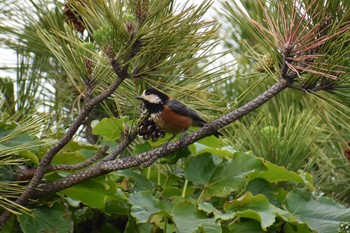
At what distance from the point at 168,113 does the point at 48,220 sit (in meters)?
0.47

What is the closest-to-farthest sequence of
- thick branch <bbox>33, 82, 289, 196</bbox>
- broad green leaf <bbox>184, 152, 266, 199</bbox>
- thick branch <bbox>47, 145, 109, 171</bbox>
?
thick branch <bbox>33, 82, 289, 196</bbox>
thick branch <bbox>47, 145, 109, 171</bbox>
broad green leaf <bbox>184, 152, 266, 199</bbox>

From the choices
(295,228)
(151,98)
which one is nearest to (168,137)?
(151,98)

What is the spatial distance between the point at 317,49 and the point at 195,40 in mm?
318

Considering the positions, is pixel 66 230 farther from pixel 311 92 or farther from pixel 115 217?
pixel 311 92

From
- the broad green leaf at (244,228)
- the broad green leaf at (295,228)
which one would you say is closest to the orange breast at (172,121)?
the broad green leaf at (244,228)

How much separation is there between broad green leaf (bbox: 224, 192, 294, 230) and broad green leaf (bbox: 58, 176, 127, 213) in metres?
0.32

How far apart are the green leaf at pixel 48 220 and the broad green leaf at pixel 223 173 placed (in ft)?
1.41

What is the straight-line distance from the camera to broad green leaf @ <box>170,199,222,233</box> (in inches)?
88.0

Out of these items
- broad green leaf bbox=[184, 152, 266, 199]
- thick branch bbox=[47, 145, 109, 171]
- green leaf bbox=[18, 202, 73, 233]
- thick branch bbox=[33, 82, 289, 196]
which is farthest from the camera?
broad green leaf bbox=[184, 152, 266, 199]

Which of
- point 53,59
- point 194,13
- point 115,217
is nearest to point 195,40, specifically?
point 194,13

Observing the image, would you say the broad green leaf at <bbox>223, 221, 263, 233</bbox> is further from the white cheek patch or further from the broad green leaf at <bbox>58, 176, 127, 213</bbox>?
the white cheek patch

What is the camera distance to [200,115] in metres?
2.50

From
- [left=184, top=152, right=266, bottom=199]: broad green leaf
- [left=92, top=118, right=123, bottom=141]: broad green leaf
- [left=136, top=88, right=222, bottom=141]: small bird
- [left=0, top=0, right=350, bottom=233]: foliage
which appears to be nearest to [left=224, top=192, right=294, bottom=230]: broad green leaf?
[left=0, top=0, right=350, bottom=233]: foliage

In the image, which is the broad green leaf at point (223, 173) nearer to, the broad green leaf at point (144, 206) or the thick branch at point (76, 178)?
the broad green leaf at point (144, 206)
